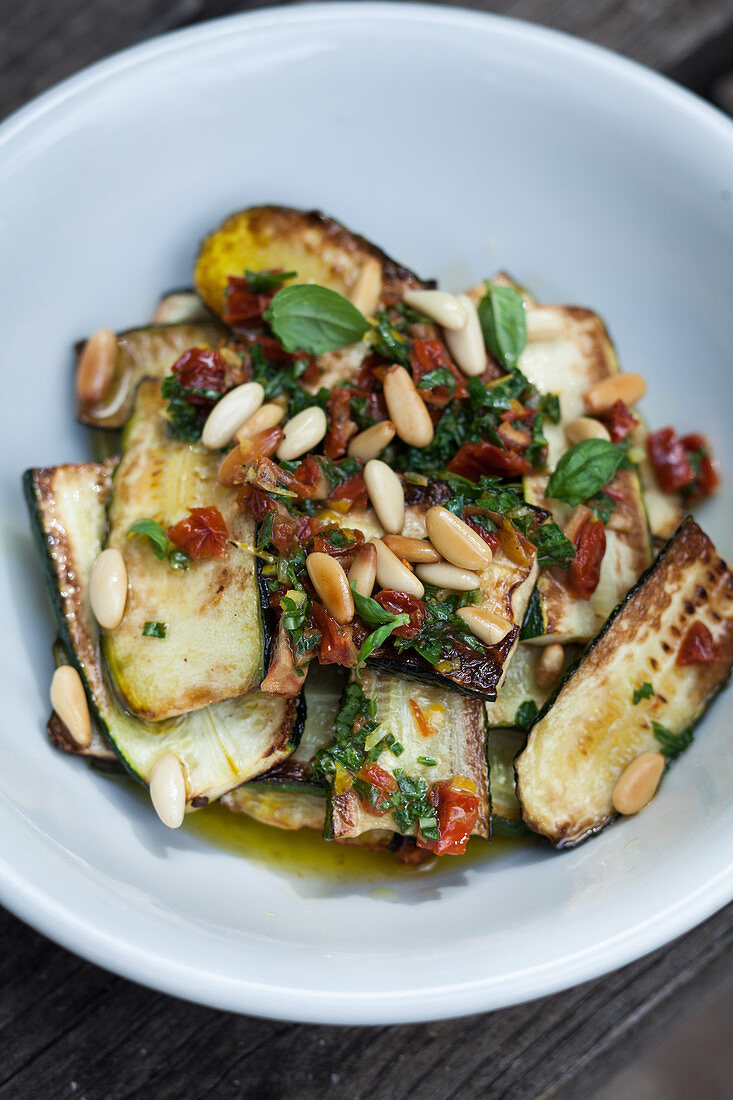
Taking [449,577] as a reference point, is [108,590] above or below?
below

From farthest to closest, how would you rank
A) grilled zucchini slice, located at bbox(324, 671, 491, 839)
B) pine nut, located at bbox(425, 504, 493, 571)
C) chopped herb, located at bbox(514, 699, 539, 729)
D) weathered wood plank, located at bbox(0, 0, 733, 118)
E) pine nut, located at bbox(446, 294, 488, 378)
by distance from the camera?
1. weathered wood plank, located at bbox(0, 0, 733, 118)
2. pine nut, located at bbox(446, 294, 488, 378)
3. chopped herb, located at bbox(514, 699, 539, 729)
4. grilled zucchini slice, located at bbox(324, 671, 491, 839)
5. pine nut, located at bbox(425, 504, 493, 571)

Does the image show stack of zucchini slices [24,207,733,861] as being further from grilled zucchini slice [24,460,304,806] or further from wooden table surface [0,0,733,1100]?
wooden table surface [0,0,733,1100]

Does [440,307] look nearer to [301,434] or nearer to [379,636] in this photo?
[301,434]

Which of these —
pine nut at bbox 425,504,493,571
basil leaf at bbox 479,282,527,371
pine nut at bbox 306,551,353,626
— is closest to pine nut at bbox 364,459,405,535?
pine nut at bbox 425,504,493,571

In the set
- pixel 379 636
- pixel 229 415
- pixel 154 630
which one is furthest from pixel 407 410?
pixel 154 630

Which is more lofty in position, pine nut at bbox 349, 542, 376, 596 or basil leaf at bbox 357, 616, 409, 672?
pine nut at bbox 349, 542, 376, 596

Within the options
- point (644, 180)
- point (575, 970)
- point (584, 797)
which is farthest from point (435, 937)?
point (644, 180)

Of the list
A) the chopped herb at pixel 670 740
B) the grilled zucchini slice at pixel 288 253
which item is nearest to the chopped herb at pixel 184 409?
the grilled zucchini slice at pixel 288 253
